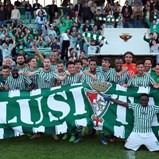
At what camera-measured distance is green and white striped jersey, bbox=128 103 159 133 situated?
26.4ft

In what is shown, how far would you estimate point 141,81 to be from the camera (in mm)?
8680

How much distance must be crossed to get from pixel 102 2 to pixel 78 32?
16.0 ft

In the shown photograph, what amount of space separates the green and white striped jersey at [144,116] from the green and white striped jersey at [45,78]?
1.77 meters

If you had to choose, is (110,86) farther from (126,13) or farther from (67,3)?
(67,3)

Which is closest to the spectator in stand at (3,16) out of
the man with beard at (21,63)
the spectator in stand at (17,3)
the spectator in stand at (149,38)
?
the spectator in stand at (17,3)

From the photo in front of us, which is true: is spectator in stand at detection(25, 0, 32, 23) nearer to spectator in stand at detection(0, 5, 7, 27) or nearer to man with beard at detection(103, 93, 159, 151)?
spectator in stand at detection(0, 5, 7, 27)

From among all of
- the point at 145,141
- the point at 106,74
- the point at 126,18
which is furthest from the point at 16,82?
the point at 126,18

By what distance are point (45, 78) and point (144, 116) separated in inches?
82.5

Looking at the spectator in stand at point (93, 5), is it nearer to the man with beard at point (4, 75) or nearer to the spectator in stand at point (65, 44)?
the spectator in stand at point (65, 44)

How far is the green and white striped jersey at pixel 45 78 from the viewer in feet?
29.2

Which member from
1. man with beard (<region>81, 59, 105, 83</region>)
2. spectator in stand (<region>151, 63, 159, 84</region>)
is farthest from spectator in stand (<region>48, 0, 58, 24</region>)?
spectator in stand (<region>151, 63, 159, 84</region>)

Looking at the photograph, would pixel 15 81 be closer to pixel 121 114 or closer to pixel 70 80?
pixel 70 80

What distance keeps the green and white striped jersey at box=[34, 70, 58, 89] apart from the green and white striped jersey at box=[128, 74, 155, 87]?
147 cm

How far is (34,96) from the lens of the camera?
8688mm
